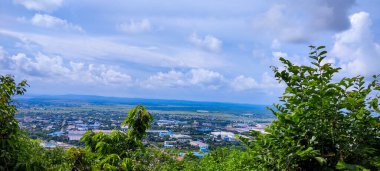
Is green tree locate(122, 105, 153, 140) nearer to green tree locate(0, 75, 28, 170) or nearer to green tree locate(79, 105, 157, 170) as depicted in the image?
green tree locate(79, 105, 157, 170)

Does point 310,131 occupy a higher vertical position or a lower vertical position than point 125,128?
higher

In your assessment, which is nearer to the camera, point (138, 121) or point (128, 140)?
point (128, 140)

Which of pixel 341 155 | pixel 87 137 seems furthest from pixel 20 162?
pixel 87 137

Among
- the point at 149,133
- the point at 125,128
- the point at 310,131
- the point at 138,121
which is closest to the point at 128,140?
the point at 138,121

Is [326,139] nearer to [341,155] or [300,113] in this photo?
[341,155]

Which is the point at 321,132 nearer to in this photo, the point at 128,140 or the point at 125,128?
the point at 128,140

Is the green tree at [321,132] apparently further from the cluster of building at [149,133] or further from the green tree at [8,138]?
the green tree at [8,138]

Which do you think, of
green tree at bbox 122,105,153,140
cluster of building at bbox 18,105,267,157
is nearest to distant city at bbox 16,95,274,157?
cluster of building at bbox 18,105,267,157

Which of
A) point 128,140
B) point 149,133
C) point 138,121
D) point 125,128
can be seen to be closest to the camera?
point 128,140
